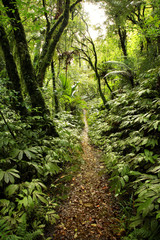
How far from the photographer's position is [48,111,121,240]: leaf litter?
6.17 feet

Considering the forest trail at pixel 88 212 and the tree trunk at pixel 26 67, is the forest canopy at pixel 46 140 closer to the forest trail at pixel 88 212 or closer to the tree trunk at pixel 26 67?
the tree trunk at pixel 26 67

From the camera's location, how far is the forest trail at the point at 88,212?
6.18ft

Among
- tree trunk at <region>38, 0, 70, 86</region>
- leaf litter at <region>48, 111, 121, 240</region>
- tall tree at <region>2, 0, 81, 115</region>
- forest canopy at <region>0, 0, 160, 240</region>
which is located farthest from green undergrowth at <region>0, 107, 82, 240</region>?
tree trunk at <region>38, 0, 70, 86</region>

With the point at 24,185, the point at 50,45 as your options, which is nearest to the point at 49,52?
the point at 50,45

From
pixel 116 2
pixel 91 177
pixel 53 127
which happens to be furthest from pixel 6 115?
pixel 116 2

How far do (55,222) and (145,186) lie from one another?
1492mm

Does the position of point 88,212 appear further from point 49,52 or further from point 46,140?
point 49,52

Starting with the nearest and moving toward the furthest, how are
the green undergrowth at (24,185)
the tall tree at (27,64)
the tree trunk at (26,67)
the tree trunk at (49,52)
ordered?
1. the green undergrowth at (24,185)
2. the tall tree at (27,64)
3. the tree trunk at (26,67)
4. the tree trunk at (49,52)

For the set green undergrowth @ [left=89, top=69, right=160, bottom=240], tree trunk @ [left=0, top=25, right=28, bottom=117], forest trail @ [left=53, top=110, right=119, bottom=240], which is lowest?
forest trail @ [left=53, top=110, right=119, bottom=240]

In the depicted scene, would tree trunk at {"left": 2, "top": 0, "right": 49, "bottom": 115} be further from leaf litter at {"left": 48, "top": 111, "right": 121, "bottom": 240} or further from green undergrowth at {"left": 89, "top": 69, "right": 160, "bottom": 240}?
green undergrowth at {"left": 89, "top": 69, "right": 160, "bottom": 240}

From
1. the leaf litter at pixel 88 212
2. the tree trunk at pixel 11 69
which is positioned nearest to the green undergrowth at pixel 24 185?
the leaf litter at pixel 88 212

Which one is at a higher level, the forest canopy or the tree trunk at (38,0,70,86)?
the tree trunk at (38,0,70,86)

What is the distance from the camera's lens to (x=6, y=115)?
2463mm

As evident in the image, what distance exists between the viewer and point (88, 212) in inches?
89.4
